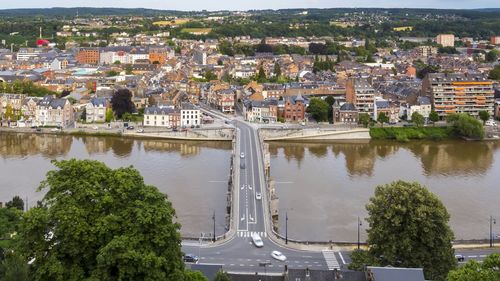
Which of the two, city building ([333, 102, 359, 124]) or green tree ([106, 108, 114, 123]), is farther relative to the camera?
green tree ([106, 108, 114, 123])

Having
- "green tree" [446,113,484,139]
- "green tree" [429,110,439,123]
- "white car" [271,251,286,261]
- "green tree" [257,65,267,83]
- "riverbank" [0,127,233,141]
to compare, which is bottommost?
"white car" [271,251,286,261]

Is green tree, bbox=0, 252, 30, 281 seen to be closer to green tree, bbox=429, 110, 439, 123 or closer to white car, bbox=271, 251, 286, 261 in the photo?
white car, bbox=271, 251, 286, 261

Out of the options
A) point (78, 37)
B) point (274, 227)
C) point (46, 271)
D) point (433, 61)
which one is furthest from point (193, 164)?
point (78, 37)

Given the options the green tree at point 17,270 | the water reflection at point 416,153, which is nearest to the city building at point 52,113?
the water reflection at point 416,153

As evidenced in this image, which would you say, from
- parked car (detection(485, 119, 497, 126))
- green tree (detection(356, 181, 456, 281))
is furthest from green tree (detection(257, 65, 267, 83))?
green tree (detection(356, 181, 456, 281))

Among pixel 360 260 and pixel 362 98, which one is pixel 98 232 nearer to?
pixel 360 260
